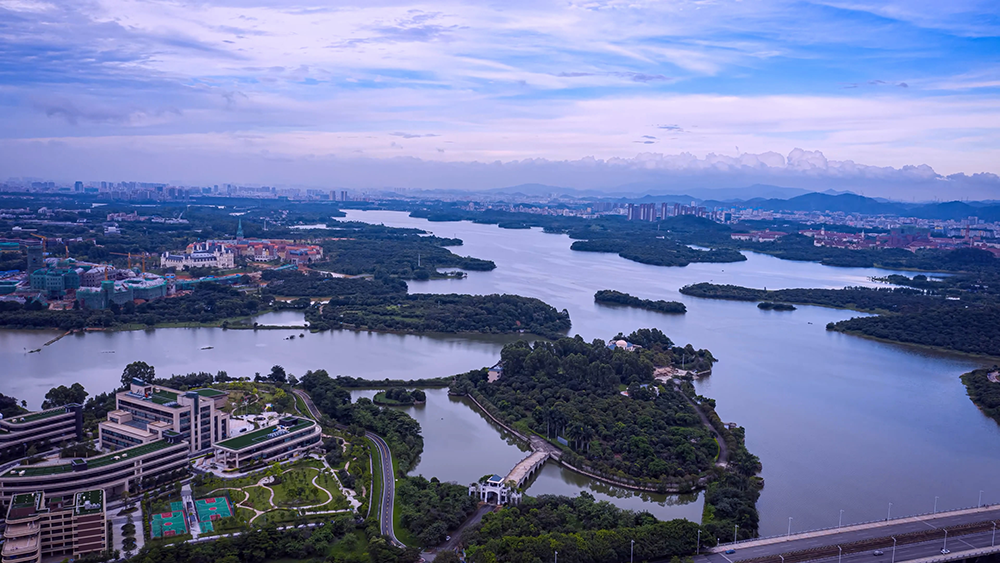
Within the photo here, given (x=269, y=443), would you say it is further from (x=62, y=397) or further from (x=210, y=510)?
(x=62, y=397)

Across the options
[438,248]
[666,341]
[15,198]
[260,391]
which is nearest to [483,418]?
[260,391]

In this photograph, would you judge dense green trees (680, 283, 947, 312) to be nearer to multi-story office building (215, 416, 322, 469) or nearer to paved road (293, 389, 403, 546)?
paved road (293, 389, 403, 546)

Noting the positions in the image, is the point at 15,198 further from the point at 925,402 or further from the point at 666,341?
the point at 925,402

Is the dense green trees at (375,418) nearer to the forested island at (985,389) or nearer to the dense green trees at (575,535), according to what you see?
the dense green trees at (575,535)

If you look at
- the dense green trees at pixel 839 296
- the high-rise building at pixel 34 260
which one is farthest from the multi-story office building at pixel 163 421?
the dense green trees at pixel 839 296

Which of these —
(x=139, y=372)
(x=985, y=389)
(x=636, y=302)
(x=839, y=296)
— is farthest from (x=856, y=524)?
(x=839, y=296)

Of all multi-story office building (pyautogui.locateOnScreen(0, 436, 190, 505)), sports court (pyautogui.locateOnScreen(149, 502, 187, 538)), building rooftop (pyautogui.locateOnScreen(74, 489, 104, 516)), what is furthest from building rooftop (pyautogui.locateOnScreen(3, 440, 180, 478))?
sports court (pyautogui.locateOnScreen(149, 502, 187, 538))
